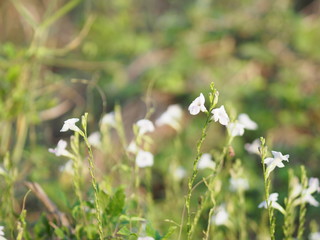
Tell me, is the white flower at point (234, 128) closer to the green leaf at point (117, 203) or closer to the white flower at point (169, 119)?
the green leaf at point (117, 203)

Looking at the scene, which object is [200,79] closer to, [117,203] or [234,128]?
[234,128]

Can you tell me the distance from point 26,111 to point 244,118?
1153 mm

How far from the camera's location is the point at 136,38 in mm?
5531

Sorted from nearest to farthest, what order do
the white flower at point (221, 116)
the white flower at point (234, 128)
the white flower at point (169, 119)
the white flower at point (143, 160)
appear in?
the white flower at point (221, 116)
the white flower at point (234, 128)
the white flower at point (143, 160)
the white flower at point (169, 119)

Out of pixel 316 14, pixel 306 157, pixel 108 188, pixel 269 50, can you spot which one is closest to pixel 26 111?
pixel 108 188

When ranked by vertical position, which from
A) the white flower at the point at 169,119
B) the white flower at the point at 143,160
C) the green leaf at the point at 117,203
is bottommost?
the green leaf at the point at 117,203

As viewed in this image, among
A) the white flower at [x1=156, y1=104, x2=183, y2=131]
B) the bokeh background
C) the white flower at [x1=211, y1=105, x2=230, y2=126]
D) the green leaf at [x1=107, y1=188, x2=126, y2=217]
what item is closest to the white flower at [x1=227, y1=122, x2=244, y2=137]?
the white flower at [x1=211, y1=105, x2=230, y2=126]

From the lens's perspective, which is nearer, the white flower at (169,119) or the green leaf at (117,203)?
the green leaf at (117,203)

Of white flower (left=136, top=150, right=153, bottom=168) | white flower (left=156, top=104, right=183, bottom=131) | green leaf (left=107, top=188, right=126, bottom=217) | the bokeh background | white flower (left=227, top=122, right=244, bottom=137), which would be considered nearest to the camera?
green leaf (left=107, top=188, right=126, bottom=217)

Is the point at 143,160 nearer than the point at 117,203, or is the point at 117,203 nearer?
the point at 117,203

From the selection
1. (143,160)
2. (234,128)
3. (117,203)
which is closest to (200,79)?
(143,160)

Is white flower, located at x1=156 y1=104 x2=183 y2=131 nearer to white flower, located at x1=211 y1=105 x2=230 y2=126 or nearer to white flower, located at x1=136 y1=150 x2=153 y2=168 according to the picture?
white flower, located at x1=136 y1=150 x2=153 y2=168

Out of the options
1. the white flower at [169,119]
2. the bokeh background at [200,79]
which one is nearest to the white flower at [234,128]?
the white flower at [169,119]

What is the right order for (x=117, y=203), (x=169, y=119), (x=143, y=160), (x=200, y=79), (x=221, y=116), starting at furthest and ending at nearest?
1. (x=200, y=79)
2. (x=169, y=119)
3. (x=143, y=160)
4. (x=117, y=203)
5. (x=221, y=116)
